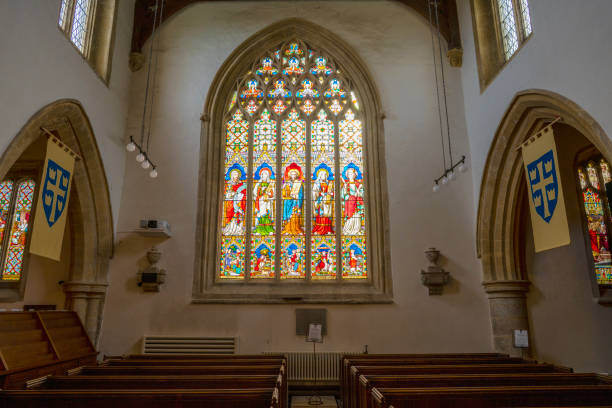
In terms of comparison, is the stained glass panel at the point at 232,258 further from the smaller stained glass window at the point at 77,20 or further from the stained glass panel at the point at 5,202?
the stained glass panel at the point at 5,202

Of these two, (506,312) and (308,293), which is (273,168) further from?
(506,312)

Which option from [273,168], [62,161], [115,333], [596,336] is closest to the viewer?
[62,161]

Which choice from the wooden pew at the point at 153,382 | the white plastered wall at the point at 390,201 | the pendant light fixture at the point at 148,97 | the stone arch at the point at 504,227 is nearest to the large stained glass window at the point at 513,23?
the stone arch at the point at 504,227

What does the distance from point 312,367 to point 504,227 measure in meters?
4.03

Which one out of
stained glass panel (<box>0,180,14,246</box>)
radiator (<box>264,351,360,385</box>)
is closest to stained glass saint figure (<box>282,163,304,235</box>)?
radiator (<box>264,351,360,385</box>)

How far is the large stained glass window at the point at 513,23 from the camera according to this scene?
260 inches

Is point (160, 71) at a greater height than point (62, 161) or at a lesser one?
greater

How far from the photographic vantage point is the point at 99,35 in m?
7.85

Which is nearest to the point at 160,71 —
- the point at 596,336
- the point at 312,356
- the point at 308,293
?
the point at 308,293

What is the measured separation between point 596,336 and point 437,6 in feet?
22.0

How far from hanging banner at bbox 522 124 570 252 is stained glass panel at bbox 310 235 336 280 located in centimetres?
347

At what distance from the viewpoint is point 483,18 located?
7.90 meters

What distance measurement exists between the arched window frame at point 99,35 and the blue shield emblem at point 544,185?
7001 millimetres

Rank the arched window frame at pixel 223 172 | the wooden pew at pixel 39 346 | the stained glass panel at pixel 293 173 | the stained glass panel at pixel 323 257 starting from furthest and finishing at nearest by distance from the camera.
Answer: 1. the stained glass panel at pixel 293 173
2. the stained glass panel at pixel 323 257
3. the arched window frame at pixel 223 172
4. the wooden pew at pixel 39 346
